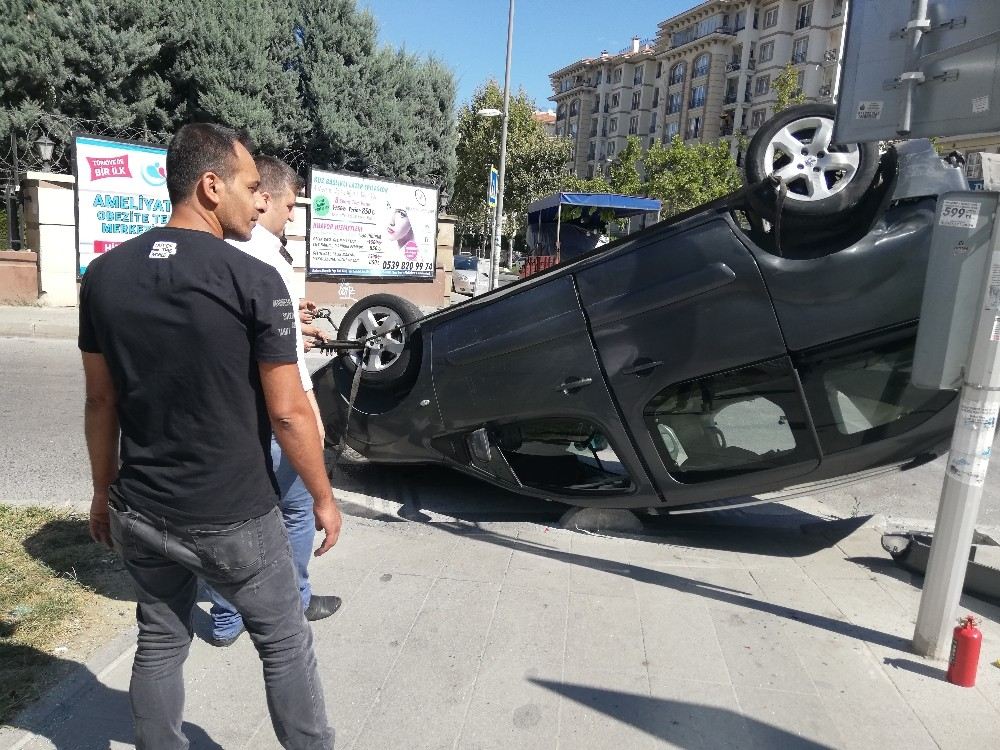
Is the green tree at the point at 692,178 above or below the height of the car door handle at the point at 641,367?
above

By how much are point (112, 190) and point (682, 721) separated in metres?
13.7

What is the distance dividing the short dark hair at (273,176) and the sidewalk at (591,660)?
6.10 ft

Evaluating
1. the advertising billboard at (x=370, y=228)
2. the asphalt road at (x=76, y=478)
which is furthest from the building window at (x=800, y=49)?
the asphalt road at (x=76, y=478)

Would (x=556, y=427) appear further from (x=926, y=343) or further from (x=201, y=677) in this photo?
(x=201, y=677)

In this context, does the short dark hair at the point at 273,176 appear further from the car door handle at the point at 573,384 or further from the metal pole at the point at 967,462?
the metal pole at the point at 967,462

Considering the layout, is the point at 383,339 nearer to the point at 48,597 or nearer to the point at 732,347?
the point at 732,347

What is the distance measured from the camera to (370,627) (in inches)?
128

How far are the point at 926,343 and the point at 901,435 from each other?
84cm

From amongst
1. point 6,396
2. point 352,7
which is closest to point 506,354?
point 6,396

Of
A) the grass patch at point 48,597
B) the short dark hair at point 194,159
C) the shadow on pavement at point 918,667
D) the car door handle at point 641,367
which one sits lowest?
the grass patch at point 48,597

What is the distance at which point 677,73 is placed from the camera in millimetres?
73875

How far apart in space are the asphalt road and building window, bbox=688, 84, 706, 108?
70.1 m

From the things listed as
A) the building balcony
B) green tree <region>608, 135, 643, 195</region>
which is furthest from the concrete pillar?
the building balcony

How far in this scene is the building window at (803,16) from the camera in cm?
6038
